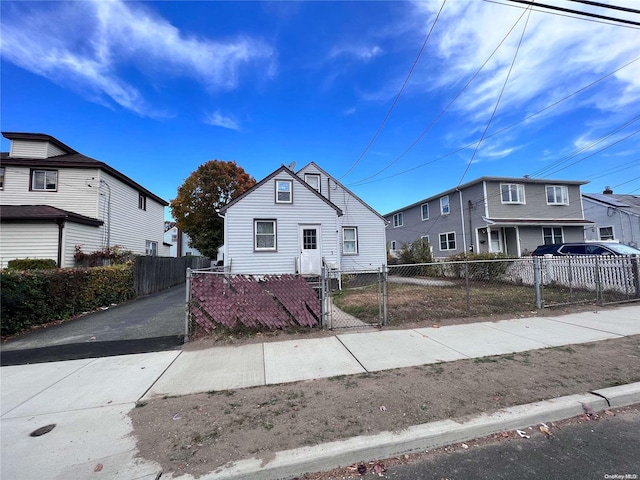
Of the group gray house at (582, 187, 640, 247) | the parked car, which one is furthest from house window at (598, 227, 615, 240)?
the parked car

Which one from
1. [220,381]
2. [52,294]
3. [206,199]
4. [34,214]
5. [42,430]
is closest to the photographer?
[42,430]

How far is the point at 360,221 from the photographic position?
18453mm

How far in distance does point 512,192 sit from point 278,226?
15977 millimetres

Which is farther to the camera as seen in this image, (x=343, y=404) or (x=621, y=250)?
(x=621, y=250)

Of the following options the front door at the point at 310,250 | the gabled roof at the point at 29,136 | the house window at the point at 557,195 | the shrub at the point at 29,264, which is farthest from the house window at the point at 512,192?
the gabled roof at the point at 29,136

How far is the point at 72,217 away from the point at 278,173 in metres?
8.94

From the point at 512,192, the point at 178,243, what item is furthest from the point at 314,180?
the point at 178,243

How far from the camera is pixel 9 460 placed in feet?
8.49

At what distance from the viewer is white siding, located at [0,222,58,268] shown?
12.0 m

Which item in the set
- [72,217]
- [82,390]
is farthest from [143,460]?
[72,217]

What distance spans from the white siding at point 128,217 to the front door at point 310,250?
33.1 feet

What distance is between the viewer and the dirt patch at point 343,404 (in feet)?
8.77

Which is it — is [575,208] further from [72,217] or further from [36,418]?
[72,217]

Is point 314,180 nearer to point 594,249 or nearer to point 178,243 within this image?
point 594,249
